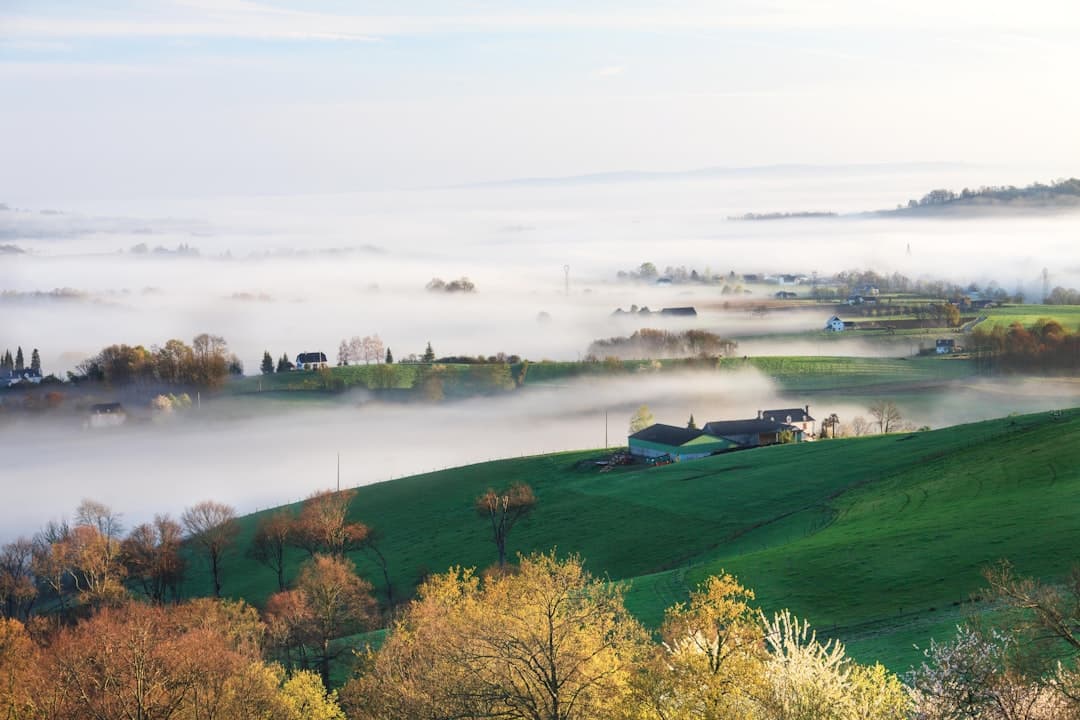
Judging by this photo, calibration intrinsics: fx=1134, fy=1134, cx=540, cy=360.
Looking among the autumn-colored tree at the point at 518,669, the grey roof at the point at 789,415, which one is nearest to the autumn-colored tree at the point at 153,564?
the autumn-colored tree at the point at 518,669

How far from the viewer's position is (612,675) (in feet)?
129

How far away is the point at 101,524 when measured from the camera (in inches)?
5037

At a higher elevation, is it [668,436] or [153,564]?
[668,436]

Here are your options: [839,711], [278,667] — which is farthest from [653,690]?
[278,667]

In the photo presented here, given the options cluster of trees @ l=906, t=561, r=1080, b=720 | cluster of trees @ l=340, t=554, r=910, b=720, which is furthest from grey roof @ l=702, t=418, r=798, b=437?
cluster of trees @ l=906, t=561, r=1080, b=720

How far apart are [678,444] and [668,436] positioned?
3457mm

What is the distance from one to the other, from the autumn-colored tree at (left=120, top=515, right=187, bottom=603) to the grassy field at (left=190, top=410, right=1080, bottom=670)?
5.97 metres

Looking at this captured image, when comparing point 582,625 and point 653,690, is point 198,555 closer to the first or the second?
point 582,625

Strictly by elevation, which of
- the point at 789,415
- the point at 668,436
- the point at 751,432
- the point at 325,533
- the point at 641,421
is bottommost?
the point at 325,533

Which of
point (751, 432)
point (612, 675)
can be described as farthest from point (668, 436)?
point (612, 675)

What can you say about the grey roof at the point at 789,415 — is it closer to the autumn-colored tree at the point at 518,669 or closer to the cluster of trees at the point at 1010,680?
the autumn-colored tree at the point at 518,669

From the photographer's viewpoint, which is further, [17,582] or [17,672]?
[17,582]

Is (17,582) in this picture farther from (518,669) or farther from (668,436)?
(518,669)

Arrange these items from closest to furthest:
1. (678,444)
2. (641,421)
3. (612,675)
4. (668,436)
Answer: (612,675)
(678,444)
(668,436)
(641,421)
